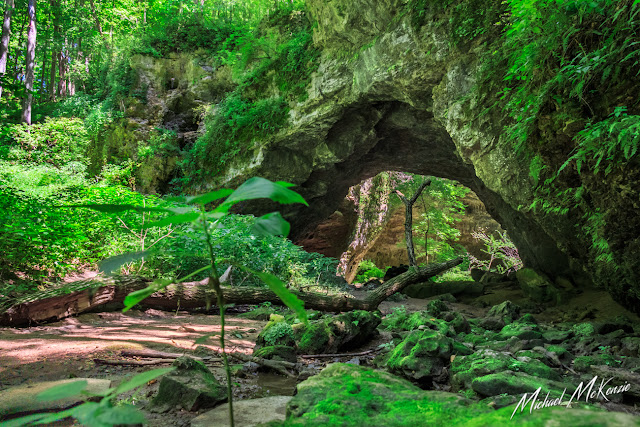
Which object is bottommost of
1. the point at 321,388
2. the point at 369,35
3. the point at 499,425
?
the point at 321,388

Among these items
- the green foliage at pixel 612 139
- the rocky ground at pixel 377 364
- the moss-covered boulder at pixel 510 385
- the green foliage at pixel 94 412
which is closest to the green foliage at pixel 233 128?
the rocky ground at pixel 377 364

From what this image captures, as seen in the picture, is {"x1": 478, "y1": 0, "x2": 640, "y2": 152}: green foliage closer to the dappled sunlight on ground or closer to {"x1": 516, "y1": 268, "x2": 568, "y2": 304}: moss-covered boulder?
the dappled sunlight on ground

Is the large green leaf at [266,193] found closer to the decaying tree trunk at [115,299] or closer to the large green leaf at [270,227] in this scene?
the large green leaf at [270,227]

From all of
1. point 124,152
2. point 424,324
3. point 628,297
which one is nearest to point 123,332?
point 424,324

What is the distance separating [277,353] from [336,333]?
85 cm

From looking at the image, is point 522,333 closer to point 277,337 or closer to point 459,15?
point 277,337

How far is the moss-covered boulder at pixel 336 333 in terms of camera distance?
149 inches

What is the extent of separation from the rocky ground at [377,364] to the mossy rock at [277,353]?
11 millimetres

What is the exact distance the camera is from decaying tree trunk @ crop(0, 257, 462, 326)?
383 cm

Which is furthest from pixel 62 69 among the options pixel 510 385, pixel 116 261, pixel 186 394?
pixel 510 385

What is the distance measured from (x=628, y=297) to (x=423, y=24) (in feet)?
16.5

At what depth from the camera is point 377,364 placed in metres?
3.44

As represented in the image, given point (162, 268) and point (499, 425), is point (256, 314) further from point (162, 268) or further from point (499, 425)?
point (499, 425)

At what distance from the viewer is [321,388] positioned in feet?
5.00
